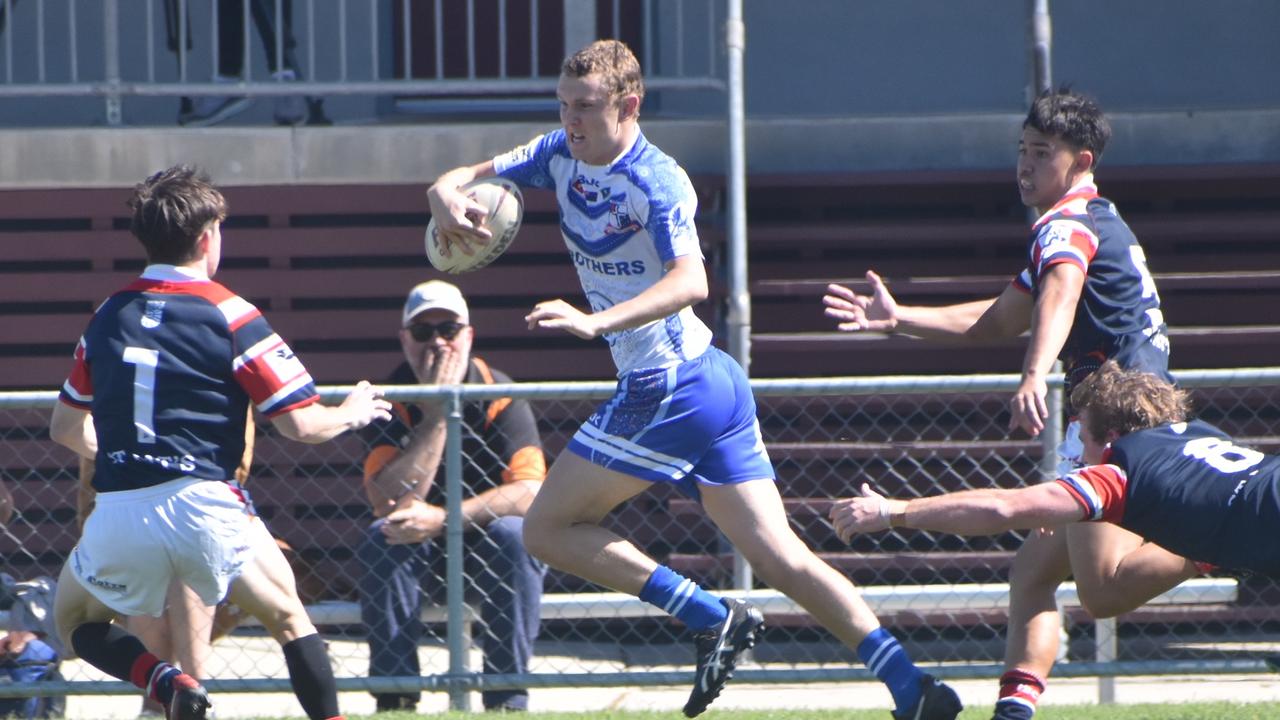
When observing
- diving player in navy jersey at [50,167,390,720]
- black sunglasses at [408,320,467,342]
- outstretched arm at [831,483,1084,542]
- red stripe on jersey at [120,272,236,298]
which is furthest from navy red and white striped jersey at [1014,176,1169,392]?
black sunglasses at [408,320,467,342]

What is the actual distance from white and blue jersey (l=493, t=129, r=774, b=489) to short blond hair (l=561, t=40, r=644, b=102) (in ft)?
0.55

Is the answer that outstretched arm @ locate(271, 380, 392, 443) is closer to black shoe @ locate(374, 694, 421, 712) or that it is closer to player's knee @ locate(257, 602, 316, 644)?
player's knee @ locate(257, 602, 316, 644)

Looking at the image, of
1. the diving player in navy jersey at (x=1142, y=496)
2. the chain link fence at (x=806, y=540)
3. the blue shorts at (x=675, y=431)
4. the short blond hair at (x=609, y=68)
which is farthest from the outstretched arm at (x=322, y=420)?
the chain link fence at (x=806, y=540)

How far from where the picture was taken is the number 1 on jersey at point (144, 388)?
446cm

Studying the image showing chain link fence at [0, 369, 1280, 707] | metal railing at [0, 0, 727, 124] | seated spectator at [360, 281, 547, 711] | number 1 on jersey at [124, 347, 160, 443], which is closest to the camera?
number 1 on jersey at [124, 347, 160, 443]

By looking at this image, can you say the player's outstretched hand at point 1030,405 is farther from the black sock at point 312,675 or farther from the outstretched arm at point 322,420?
the black sock at point 312,675

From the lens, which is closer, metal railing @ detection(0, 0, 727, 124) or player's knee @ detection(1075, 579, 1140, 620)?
player's knee @ detection(1075, 579, 1140, 620)

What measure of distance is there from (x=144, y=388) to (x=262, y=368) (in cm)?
32

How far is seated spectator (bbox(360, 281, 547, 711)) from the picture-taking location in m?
6.29

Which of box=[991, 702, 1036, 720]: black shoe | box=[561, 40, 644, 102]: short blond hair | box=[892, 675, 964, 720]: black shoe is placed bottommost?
box=[991, 702, 1036, 720]: black shoe

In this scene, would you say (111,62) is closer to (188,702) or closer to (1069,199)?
(188,702)

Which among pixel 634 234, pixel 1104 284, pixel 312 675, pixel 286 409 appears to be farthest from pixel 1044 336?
pixel 312 675

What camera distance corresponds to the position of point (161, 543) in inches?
177

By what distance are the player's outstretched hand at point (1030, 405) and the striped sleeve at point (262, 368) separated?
6.30 feet
